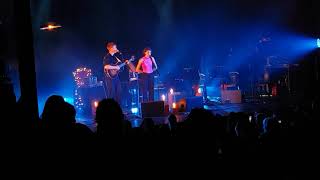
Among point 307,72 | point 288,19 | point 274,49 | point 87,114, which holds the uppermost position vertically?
point 288,19

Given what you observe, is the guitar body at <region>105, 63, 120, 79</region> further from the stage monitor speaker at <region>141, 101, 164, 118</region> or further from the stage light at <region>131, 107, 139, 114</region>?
the stage light at <region>131, 107, 139, 114</region>

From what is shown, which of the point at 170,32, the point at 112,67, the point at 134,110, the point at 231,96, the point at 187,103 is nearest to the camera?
the point at 112,67

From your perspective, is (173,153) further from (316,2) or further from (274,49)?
(316,2)

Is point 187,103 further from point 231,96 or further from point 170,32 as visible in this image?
point 170,32

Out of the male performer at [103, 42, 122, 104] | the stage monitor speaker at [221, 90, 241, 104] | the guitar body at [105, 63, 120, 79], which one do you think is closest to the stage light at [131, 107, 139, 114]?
the male performer at [103, 42, 122, 104]

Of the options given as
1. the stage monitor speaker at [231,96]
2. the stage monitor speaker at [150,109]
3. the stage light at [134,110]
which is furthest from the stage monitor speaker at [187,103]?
the stage monitor speaker at [231,96]

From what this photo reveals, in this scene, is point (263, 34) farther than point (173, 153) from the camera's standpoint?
Yes

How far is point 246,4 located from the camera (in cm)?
1634

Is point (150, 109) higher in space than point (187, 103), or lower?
lower

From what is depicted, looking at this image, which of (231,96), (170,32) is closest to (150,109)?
(231,96)

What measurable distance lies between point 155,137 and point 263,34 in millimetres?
13403

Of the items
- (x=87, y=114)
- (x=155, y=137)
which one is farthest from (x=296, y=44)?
(x=155, y=137)

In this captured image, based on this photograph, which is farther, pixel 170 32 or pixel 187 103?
pixel 170 32

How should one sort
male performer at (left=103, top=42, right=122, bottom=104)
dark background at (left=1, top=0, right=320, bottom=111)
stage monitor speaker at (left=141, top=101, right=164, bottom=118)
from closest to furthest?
stage monitor speaker at (left=141, top=101, right=164, bottom=118) < male performer at (left=103, top=42, right=122, bottom=104) < dark background at (left=1, top=0, right=320, bottom=111)
